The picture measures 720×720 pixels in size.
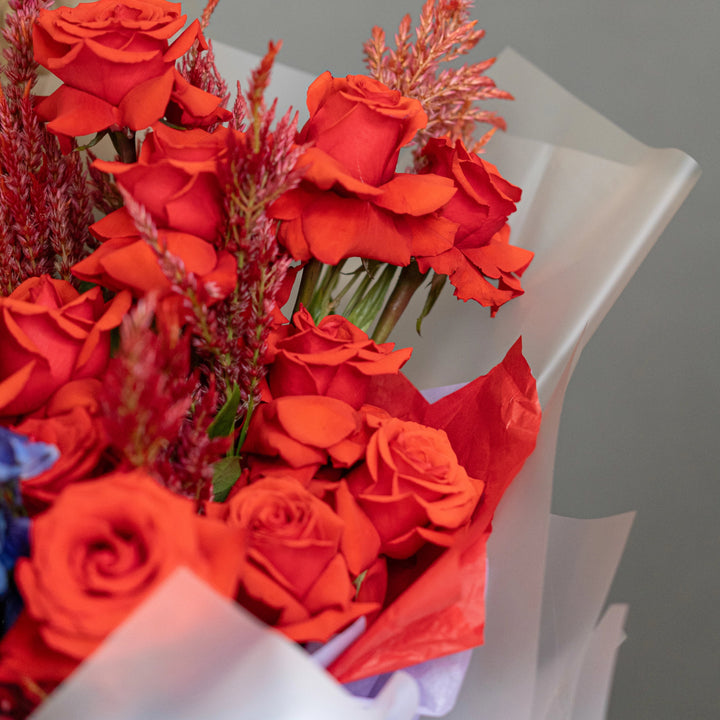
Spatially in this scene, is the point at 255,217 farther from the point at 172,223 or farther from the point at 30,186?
the point at 30,186

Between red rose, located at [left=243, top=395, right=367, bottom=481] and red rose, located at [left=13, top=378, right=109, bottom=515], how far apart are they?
0.31 ft

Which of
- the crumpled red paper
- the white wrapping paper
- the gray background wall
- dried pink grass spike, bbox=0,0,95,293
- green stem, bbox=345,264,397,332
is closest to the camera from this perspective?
the white wrapping paper

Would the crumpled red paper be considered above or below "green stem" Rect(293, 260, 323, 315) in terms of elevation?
below

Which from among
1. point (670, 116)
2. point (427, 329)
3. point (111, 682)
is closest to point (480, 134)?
point (427, 329)

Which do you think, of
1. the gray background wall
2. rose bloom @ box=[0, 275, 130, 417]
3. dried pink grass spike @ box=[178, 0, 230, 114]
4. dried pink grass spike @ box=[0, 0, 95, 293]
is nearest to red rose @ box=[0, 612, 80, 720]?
rose bloom @ box=[0, 275, 130, 417]

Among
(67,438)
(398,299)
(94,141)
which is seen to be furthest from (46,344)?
(398,299)

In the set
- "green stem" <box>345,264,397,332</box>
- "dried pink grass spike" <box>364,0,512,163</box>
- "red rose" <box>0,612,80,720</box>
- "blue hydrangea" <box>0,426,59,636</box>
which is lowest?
"red rose" <box>0,612,80,720</box>

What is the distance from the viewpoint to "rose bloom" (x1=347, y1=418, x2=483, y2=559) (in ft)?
1.42

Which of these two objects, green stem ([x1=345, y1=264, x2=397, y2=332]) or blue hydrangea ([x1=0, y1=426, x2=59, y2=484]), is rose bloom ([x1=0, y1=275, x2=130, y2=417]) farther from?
green stem ([x1=345, y1=264, x2=397, y2=332])

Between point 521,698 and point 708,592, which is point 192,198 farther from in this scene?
point 708,592

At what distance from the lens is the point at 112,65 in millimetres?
481

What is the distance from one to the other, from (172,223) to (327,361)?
0.12 metres

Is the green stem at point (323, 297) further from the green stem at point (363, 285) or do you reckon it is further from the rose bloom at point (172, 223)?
the rose bloom at point (172, 223)

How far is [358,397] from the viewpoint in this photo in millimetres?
505
